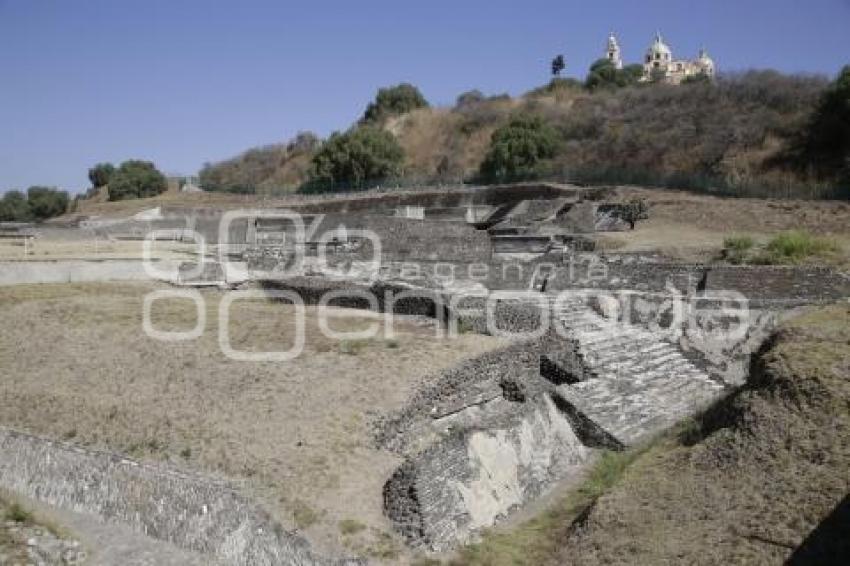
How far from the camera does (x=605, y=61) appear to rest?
6153 cm

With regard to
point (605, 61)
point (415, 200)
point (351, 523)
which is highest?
point (605, 61)

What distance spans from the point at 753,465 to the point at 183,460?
5270 mm

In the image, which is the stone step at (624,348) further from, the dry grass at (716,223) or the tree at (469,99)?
the tree at (469,99)

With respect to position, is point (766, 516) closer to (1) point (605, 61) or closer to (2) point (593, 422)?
(2) point (593, 422)

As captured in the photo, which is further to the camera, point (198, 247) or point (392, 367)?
point (198, 247)

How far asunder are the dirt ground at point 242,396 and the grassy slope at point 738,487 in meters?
1.40

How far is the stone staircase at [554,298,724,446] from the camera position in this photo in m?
9.87

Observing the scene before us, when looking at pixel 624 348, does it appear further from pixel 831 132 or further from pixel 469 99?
pixel 469 99

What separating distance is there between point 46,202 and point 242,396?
42619mm

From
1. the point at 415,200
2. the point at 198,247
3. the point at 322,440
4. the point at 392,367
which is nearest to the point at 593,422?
the point at 392,367

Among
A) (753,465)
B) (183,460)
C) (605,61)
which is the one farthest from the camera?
(605,61)

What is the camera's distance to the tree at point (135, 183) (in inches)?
1901

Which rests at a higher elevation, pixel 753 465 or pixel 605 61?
pixel 605 61

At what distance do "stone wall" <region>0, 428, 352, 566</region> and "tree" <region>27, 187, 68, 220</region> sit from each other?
41354 millimetres
